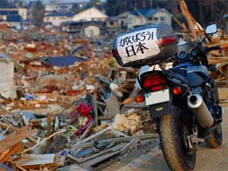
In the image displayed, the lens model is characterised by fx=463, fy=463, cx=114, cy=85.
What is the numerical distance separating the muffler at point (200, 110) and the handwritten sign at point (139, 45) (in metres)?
0.59

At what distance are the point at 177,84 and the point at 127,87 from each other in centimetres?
727

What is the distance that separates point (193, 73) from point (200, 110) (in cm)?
58

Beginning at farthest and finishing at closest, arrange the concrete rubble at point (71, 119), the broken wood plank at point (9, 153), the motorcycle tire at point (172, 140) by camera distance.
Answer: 1. the concrete rubble at point (71, 119)
2. the broken wood plank at point (9, 153)
3. the motorcycle tire at point (172, 140)

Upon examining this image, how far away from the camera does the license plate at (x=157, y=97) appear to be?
4395mm

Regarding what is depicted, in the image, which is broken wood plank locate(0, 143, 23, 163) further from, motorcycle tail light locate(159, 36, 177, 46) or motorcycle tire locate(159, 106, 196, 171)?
motorcycle tail light locate(159, 36, 177, 46)

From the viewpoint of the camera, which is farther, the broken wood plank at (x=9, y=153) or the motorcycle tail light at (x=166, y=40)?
the broken wood plank at (x=9, y=153)

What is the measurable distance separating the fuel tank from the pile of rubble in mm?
1528

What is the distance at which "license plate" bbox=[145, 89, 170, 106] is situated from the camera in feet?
14.4

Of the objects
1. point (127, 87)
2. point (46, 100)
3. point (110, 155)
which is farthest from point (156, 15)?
point (110, 155)

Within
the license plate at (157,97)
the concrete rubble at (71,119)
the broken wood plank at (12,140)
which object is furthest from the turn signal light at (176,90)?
the broken wood plank at (12,140)

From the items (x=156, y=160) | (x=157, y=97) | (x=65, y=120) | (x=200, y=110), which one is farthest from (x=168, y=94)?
(x=65, y=120)

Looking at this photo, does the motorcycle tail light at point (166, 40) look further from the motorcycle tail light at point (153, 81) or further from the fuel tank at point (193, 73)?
the fuel tank at point (193, 73)

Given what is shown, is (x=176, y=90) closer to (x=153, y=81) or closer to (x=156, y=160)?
(x=153, y=81)

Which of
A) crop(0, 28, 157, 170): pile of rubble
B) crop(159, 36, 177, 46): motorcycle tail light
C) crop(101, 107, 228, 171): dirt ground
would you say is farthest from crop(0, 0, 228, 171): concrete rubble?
crop(159, 36, 177, 46): motorcycle tail light
